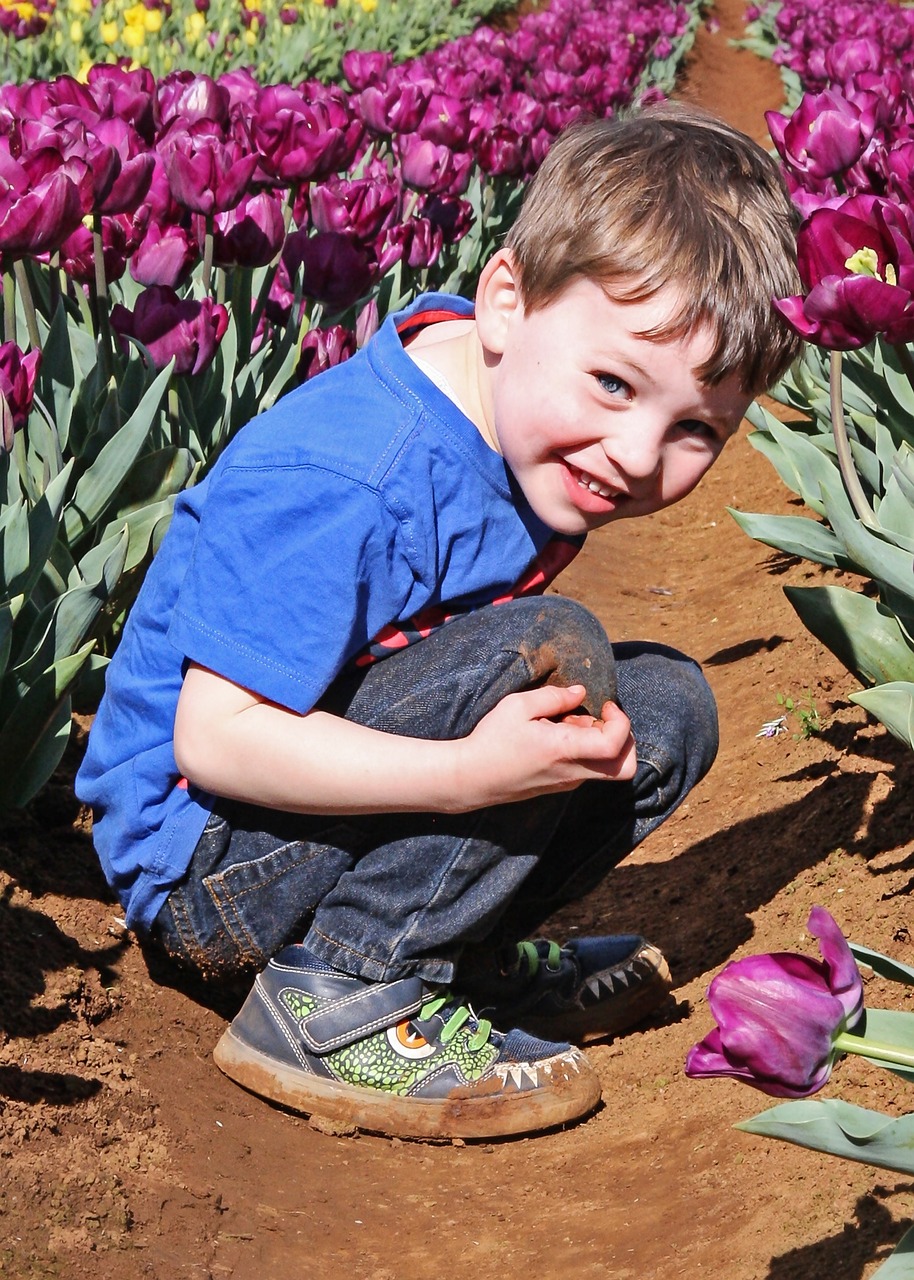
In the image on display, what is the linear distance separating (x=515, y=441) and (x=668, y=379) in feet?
0.65

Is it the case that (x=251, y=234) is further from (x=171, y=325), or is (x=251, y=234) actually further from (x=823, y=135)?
(x=823, y=135)

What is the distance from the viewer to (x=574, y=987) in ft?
6.97

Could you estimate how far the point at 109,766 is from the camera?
1.97 m

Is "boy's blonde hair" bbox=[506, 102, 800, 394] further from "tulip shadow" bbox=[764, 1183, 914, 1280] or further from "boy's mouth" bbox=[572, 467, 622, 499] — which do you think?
"tulip shadow" bbox=[764, 1183, 914, 1280]

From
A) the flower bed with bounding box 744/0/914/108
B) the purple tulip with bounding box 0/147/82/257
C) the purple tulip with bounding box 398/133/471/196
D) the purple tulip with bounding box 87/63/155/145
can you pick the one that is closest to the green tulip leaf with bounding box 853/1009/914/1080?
the purple tulip with bounding box 0/147/82/257

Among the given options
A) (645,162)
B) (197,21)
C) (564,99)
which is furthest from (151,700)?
(197,21)

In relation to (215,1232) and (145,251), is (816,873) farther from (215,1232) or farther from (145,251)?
(145,251)

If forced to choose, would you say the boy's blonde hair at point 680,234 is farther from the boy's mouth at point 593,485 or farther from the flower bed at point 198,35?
the flower bed at point 198,35

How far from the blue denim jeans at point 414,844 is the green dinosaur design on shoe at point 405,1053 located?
0.22 ft

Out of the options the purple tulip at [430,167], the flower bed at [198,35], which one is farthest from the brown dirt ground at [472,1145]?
the flower bed at [198,35]

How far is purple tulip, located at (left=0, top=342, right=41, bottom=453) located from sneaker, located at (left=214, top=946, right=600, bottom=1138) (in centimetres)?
76

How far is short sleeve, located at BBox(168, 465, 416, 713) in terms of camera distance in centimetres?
165

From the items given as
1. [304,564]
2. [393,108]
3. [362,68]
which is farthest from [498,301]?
[362,68]

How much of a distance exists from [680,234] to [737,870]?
48.0 inches
